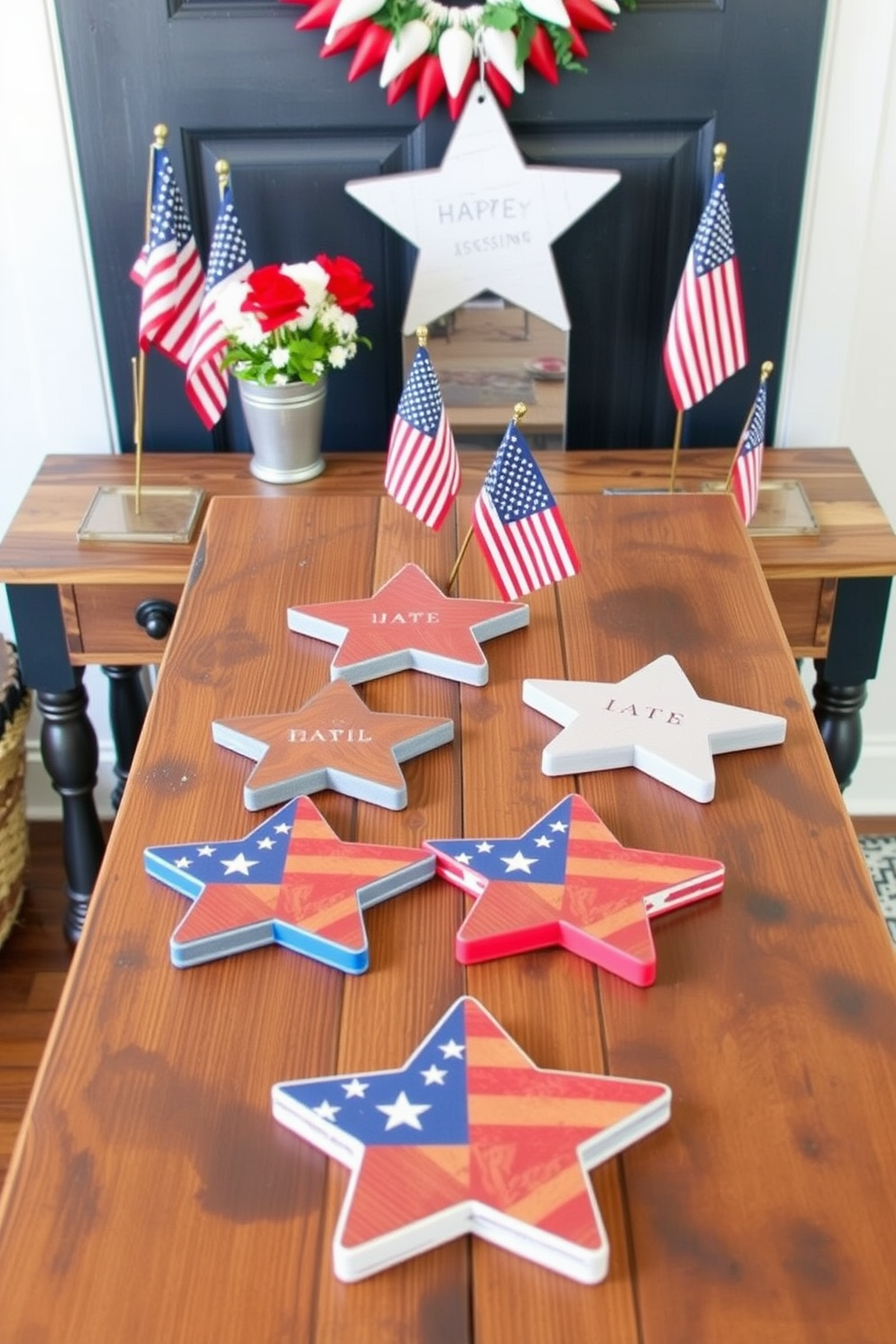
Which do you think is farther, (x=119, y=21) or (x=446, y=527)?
(x=119, y=21)

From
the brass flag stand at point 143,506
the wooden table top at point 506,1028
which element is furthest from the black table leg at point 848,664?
the brass flag stand at point 143,506

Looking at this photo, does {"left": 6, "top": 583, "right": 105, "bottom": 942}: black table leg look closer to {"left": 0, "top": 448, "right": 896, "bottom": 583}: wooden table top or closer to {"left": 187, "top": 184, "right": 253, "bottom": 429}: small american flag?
{"left": 0, "top": 448, "right": 896, "bottom": 583}: wooden table top

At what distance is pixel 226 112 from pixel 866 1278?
1900 mm

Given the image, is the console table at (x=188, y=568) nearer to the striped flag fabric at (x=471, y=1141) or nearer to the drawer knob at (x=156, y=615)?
the drawer knob at (x=156, y=615)

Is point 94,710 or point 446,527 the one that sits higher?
point 446,527

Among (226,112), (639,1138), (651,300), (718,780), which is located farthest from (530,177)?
(639,1138)

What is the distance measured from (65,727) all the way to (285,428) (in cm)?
61

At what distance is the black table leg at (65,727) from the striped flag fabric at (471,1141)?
1.27 meters

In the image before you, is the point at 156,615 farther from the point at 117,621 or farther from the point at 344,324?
the point at 344,324

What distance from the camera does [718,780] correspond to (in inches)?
51.8

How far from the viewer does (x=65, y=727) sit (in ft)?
7.24

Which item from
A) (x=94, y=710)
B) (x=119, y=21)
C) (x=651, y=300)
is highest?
(x=119, y=21)

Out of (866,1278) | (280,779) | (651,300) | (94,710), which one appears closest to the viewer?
(866,1278)

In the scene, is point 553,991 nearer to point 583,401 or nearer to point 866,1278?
point 866,1278
